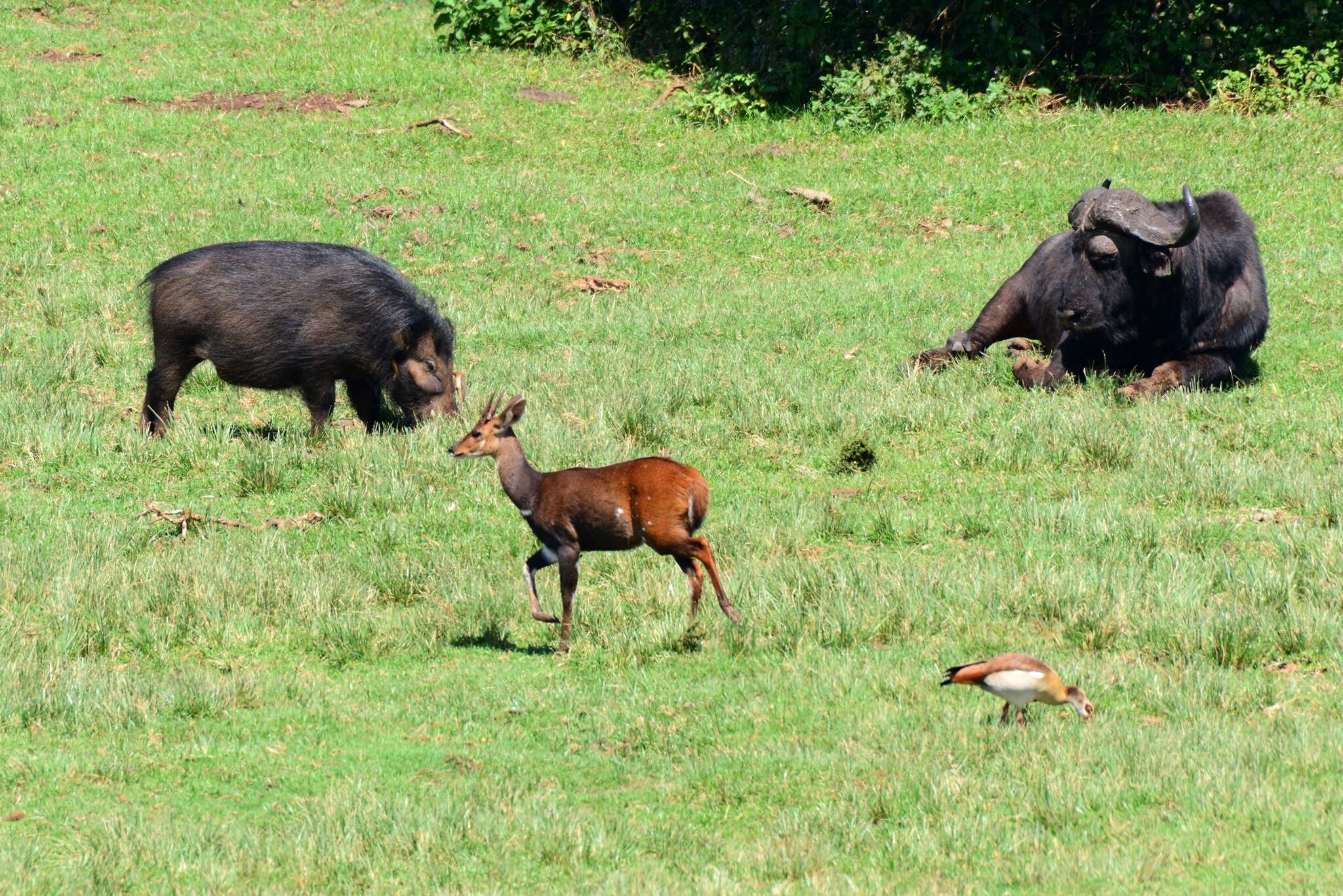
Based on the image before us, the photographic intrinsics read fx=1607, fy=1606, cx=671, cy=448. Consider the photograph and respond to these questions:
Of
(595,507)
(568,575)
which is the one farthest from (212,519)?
(595,507)

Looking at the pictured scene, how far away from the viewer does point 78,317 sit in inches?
628

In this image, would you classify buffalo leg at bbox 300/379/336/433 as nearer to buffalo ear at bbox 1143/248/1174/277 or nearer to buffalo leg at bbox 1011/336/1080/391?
buffalo leg at bbox 1011/336/1080/391

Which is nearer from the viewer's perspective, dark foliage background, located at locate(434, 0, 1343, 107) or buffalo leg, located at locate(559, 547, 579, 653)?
buffalo leg, located at locate(559, 547, 579, 653)

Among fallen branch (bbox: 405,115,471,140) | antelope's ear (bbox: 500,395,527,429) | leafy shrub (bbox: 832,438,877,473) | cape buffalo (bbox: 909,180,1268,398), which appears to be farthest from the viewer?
fallen branch (bbox: 405,115,471,140)

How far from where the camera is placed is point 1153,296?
1294 centimetres

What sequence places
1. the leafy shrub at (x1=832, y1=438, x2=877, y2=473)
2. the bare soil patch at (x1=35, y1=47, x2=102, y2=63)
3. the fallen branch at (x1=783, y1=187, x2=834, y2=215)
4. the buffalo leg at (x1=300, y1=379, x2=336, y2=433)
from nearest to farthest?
the leafy shrub at (x1=832, y1=438, x2=877, y2=473)
the buffalo leg at (x1=300, y1=379, x2=336, y2=433)
the fallen branch at (x1=783, y1=187, x2=834, y2=215)
the bare soil patch at (x1=35, y1=47, x2=102, y2=63)

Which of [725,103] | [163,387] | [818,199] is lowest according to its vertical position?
[163,387]

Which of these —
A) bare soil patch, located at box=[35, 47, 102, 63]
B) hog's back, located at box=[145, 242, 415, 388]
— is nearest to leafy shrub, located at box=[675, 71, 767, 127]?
bare soil patch, located at box=[35, 47, 102, 63]

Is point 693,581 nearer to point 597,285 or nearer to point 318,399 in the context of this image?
point 318,399

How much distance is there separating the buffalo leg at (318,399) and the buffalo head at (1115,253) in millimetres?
5901

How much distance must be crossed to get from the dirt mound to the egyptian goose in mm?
18959

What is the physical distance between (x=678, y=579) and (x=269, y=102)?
17.1 metres

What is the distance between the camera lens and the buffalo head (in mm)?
12555

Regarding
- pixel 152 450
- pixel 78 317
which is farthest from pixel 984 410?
pixel 78 317
